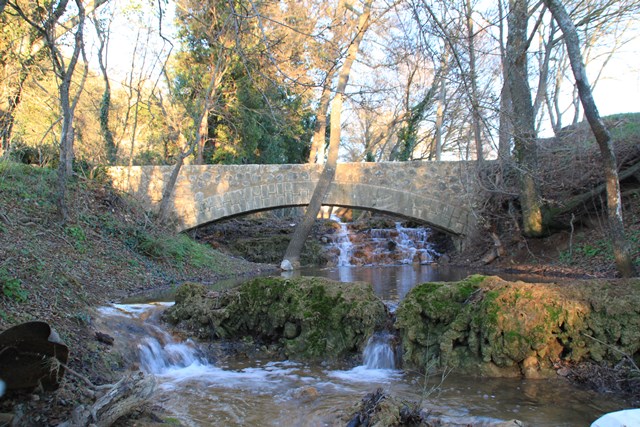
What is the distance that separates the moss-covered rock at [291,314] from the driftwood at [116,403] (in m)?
2.35


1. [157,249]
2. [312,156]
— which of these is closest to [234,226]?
[312,156]

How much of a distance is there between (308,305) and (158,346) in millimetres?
1653

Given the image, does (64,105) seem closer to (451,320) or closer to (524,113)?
(451,320)

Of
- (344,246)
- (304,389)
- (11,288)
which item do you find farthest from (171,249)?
(304,389)

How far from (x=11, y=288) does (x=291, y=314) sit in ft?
8.94

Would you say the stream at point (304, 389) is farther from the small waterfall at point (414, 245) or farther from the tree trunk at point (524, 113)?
the small waterfall at point (414, 245)

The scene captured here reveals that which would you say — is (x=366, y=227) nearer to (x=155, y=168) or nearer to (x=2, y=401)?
(x=155, y=168)

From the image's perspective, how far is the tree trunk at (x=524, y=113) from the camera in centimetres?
714

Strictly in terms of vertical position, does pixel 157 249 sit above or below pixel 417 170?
below

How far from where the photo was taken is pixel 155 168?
47.7ft

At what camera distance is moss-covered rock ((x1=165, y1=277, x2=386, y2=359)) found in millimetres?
5289

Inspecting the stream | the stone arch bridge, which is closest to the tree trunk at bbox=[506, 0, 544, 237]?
the stone arch bridge

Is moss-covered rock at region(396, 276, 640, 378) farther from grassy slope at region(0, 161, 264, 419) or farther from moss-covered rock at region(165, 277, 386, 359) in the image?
grassy slope at region(0, 161, 264, 419)

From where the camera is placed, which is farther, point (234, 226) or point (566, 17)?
point (234, 226)
